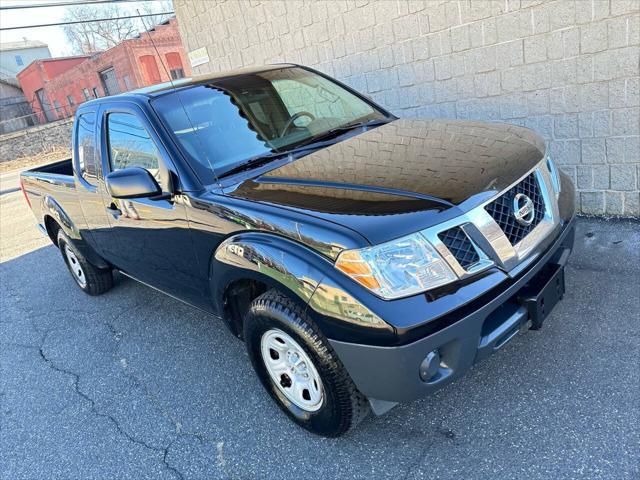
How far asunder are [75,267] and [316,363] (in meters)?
3.73

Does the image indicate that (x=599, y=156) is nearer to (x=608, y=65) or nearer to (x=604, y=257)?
(x=608, y=65)

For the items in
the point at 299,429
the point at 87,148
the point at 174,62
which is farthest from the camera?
the point at 174,62

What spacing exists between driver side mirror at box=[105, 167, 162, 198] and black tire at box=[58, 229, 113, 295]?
2.16 meters

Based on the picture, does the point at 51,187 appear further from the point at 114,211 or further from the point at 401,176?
the point at 401,176

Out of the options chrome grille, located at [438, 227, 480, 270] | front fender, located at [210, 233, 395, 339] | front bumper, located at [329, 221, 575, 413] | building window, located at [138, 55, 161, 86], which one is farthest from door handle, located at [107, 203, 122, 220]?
building window, located at [138, 55, 161, 86]

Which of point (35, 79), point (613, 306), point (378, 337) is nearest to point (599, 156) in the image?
point (613, 306)

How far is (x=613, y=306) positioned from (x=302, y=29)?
5.07 meters

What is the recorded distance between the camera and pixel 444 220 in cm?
212

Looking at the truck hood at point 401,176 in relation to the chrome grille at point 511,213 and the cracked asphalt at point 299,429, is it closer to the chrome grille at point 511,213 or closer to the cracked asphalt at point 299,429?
the chrome grille at point 511,213

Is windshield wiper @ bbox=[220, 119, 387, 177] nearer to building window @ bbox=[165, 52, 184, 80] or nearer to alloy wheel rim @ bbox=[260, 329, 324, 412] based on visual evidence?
alloy wheel rim @ bbox=[260, 329, 324, 412]

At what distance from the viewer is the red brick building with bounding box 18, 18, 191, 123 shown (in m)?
26.7

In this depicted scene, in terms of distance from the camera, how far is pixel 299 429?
9.07 feet

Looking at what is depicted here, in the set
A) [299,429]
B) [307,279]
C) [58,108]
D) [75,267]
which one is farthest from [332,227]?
[58,108]

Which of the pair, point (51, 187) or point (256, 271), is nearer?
point (256, 271)
